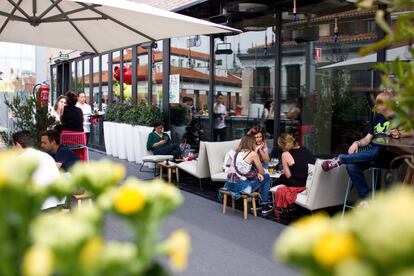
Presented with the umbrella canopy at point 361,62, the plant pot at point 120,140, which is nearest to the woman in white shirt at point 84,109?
the plant pot at point 120,140

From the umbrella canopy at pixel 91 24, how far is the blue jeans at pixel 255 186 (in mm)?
2285

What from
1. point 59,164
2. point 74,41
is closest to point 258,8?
point 74,41

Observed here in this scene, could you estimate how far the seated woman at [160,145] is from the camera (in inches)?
362

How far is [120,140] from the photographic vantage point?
38.2ft

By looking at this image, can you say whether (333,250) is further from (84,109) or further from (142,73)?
(142,73)

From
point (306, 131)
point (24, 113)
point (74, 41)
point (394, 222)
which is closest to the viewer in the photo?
point (394, 222)

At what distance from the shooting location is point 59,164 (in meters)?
4.62

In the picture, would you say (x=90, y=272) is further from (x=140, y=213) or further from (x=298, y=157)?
(x=298, y=157)

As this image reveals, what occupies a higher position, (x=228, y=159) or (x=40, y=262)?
(x=40, y=262)

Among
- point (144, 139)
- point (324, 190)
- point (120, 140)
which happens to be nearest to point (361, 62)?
point (324, 190)

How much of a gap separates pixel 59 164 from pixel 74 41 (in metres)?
2.10

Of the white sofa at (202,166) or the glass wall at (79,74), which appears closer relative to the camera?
the white sofa at (202,166)

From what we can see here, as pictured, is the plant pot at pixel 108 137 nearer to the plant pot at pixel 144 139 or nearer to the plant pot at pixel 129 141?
the plant pot at pixel 129 141

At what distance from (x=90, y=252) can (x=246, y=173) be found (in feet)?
18.9
